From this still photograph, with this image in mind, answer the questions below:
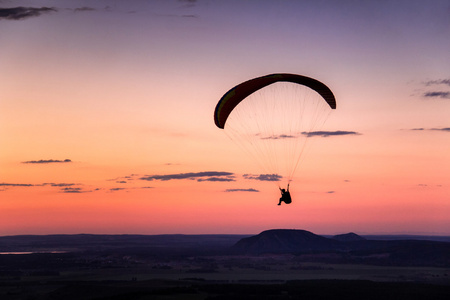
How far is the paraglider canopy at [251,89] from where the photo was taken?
53.6 meters

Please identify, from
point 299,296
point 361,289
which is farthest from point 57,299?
point 361,289

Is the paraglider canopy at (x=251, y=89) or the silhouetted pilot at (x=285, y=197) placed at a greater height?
the paraglider canopy at (x=251, y=89)

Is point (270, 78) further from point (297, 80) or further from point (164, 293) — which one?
point (164, 293)

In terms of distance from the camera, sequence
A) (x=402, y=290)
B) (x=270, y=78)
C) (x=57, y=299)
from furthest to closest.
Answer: (x=402, y=290) < (x=57, y=299) < (x=270, y=78)

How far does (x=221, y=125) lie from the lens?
184ft

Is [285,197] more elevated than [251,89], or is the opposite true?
[251,89]

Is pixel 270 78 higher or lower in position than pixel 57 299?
higher

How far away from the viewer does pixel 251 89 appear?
179ft

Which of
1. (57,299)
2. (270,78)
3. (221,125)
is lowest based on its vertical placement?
(57,299)

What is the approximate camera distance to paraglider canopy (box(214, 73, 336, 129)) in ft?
176

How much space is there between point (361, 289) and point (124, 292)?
265 feet

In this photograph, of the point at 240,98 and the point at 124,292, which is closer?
the point at 240,98

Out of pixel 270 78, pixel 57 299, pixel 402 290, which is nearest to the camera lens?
pixel 270 78

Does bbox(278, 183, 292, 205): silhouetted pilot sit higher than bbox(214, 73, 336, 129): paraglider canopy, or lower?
lower
